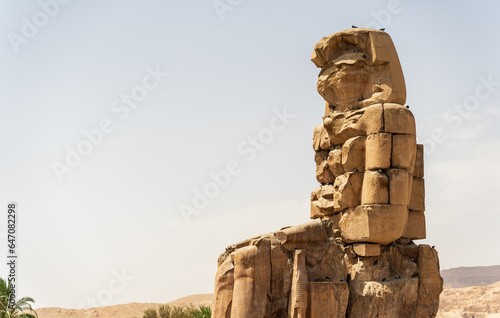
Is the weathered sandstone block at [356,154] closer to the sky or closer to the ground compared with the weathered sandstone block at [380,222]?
closer to the sky

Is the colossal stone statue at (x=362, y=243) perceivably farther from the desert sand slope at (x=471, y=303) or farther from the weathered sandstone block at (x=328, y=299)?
the desert sand slope at (x=471, y=303)

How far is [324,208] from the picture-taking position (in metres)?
15.7

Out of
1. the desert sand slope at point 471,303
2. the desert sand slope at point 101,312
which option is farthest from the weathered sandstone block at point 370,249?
the desert sand slope at point 471,303

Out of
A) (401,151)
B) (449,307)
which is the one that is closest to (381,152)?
(401,151)

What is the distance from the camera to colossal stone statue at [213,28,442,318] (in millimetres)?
14023

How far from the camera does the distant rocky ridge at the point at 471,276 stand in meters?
100

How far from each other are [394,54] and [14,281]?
1507cm

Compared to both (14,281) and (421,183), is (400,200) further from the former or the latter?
(14,281)

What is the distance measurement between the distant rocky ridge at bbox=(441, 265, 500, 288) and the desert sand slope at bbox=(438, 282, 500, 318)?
37.2m

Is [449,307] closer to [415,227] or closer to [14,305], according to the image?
[14,305]

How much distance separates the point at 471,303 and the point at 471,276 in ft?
155

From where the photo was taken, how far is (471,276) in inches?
4080

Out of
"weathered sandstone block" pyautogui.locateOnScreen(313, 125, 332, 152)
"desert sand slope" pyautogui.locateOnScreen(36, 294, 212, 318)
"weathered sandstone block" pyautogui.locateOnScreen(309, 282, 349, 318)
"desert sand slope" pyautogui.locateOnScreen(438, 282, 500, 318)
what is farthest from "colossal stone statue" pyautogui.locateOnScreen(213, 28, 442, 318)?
"desert sand slope" pyautogui.locateOnScreen(438, 282, 500, 318)

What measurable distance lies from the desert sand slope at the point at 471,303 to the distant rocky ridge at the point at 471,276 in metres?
37.2
